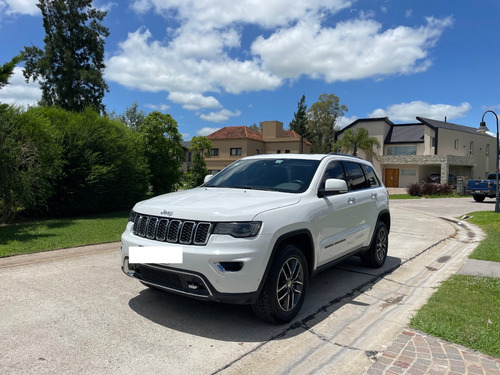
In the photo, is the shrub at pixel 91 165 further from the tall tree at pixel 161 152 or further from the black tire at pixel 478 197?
the black tire at pixel 478 197

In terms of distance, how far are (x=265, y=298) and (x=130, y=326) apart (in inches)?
54.6

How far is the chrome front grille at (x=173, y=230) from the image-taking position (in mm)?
3531

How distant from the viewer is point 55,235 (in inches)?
347

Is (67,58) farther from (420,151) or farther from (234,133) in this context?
(420,151)

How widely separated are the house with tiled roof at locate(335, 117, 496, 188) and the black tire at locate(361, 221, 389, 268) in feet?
125

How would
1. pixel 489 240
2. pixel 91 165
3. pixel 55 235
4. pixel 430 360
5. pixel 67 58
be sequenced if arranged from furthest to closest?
pixel 67 58
pixel 91 165
pixel 489 240
pixel 55 235
pixel 430 360

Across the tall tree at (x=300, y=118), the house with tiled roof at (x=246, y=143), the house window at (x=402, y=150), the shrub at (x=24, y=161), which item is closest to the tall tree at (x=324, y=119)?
the tall tree at (x=300, y=118)

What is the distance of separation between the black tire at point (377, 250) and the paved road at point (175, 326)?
29cm

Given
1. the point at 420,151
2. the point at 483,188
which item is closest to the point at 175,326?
the point at 483,188

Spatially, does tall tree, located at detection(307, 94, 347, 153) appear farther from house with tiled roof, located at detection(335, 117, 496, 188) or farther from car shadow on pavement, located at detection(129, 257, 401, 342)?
car shadow on pavement, located at detection(129, 257, 401, 342)

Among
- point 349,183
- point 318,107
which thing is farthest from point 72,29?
point 318,107

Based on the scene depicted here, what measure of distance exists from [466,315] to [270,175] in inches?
108

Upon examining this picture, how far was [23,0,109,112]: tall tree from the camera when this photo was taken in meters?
34.9

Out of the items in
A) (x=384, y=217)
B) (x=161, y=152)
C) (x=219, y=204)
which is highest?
(x=161, y=152)
